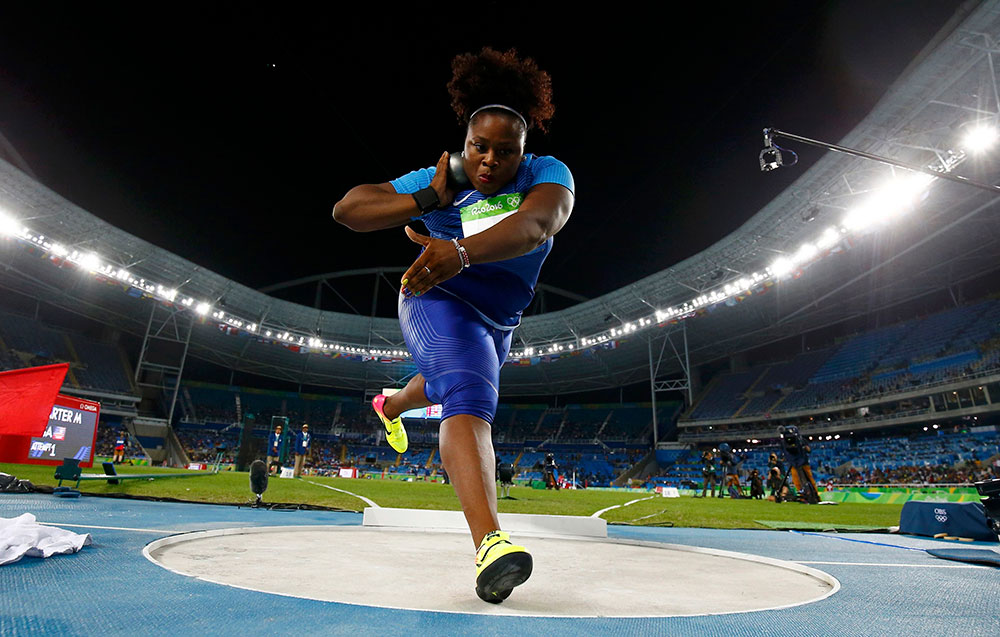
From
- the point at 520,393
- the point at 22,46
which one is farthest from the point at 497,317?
the point at 520,393

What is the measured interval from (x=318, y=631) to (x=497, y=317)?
4.34 feet

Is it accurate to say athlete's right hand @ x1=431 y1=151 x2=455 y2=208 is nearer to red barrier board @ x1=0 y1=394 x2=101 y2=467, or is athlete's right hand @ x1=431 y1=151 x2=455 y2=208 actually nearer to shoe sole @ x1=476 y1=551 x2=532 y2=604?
shoe sole @ x1=476 y1=551 x2=532 y2=604

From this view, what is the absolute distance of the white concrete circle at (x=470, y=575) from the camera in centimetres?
137

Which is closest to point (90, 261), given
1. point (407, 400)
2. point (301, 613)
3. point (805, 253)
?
point (407, 400)

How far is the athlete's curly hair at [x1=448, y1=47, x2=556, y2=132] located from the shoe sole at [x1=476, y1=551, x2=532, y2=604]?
5.94 ft

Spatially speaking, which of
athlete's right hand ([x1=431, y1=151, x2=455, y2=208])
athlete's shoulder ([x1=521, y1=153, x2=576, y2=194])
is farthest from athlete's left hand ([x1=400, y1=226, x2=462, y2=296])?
athlete's shoulder ([x1=521, y1=153, x2=576, y2=194])

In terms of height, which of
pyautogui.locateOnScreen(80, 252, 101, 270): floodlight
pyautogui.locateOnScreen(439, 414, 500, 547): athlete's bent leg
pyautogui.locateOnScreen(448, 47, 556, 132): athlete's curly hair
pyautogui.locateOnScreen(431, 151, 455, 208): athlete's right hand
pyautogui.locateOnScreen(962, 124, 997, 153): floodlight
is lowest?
pyautogui.locateOnScreen(439, 414, 500, 547): athlete's bent leg

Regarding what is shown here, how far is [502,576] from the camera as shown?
1.33m

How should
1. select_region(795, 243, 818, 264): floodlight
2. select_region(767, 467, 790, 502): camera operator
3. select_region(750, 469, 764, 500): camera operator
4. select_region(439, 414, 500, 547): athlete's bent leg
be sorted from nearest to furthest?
select_region(439, 414, 500, 547): athlete's bent leg < select_region(767, 467, 790, 502): camera operator < select_region(750, 469, 764, 500): camera operator < select_region(795, 243, 818, 264): floodlight

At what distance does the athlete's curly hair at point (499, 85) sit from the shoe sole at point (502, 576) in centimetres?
181

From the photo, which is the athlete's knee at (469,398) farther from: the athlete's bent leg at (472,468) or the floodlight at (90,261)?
the floodlight at (90,261)

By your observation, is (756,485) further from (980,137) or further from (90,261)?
(90,261)

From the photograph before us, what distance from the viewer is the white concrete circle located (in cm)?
137

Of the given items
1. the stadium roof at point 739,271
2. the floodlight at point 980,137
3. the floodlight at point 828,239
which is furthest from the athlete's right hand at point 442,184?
the floodlight at point 828,239
